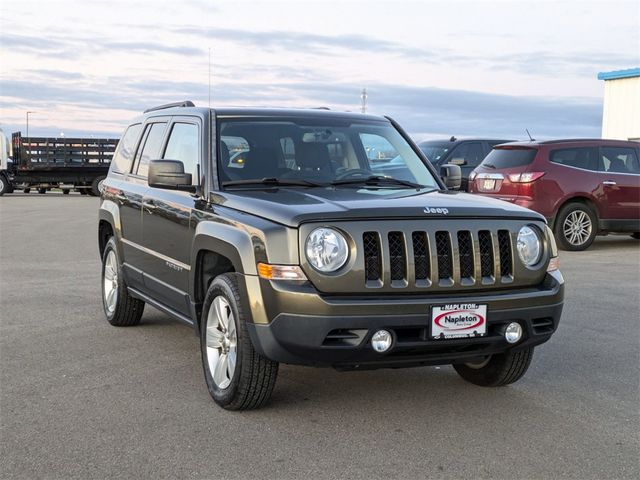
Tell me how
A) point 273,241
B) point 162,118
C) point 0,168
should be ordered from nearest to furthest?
1. point 273,241
2. point 162,118
3. point 0,168

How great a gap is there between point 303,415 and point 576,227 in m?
9.75

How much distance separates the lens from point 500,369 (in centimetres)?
549

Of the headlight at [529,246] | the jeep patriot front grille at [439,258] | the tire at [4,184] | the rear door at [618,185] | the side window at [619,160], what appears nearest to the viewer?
the jeep patriot front grille at [439,258]

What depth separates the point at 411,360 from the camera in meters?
4.70

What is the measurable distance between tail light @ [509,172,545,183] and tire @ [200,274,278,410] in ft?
29.6

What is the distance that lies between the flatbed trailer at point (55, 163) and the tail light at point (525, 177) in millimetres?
22907

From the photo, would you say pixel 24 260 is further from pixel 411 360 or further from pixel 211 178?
pixel 411 360

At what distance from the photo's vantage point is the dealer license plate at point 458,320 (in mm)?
4605

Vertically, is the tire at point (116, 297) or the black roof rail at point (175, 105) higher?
the black roof rail at point (175, 105)

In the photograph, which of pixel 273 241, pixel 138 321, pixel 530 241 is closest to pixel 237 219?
pixel 273 241

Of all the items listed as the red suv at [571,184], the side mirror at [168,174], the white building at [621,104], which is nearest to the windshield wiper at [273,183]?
the side mirror at [168,174]

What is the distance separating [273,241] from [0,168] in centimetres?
3145

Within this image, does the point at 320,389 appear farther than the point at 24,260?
No

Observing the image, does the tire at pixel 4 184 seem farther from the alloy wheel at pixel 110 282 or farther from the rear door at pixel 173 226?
the rear door at pixel 173 226
